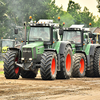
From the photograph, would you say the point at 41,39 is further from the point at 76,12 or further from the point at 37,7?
the point at 76,12

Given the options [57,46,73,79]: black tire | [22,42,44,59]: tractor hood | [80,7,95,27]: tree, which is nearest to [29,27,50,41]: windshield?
[22,42,44,59]: tractor hood

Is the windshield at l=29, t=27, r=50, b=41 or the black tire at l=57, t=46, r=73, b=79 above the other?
the windshield at l=29, t=27, r=50, b=41

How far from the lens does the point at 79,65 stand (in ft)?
57.0

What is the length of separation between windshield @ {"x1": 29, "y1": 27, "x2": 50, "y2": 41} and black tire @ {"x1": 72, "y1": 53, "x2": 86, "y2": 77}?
261cm

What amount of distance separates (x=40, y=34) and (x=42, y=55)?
5.00 ft

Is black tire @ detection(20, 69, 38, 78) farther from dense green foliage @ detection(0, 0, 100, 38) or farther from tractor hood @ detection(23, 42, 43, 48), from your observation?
dense green foliage @ detection(0, 0, 100, 38)

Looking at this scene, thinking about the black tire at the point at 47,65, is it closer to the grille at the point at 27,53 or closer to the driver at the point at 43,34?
the grille at the point at 27,53

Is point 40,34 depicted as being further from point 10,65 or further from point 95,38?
point 95,38

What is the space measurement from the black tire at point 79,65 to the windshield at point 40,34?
261 cm

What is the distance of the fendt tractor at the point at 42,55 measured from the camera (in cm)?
1434

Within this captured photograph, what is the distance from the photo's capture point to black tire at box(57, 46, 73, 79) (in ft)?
50.4

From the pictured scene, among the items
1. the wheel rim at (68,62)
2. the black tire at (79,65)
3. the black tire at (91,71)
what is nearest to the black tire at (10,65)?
the wheel rim at (68,62)

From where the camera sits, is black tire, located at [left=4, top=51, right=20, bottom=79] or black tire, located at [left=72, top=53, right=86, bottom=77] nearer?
black tire, located at [left=4, top=51, right=20, bottom=79]

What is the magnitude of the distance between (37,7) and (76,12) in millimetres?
70165
